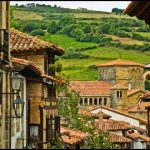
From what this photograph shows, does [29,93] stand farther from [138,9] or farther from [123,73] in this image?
[123,73]

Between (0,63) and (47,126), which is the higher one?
(0,63)

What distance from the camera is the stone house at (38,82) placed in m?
25.2

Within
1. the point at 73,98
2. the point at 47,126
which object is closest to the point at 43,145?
the point at 47,126

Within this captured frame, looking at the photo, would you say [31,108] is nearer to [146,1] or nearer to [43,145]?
[43,145]

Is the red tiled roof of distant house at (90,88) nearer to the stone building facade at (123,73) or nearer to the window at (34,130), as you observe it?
the stone building facade at (123,73)

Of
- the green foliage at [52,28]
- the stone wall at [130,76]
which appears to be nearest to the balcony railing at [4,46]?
the stone wall at [130,76]

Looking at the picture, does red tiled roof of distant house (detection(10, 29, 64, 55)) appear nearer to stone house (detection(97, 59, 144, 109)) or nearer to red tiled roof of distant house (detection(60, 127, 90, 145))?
red tiled roof of distant house (detection(60, 127, 90, 145))

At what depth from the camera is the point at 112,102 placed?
13138cm

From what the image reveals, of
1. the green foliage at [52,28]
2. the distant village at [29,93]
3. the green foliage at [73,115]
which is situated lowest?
the green foliage at [73,115]

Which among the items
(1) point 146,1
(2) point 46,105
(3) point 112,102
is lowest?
(3) point 112,102

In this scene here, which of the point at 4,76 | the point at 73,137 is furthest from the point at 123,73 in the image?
the point at 4,76

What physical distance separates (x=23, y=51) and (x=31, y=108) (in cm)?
242

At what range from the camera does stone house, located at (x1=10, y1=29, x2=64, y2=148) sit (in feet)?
82.6

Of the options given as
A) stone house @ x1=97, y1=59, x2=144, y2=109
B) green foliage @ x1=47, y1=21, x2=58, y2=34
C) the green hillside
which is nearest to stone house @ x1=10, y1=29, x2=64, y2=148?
stone house @ x1=97, y1=59, x2=144, y2=109
